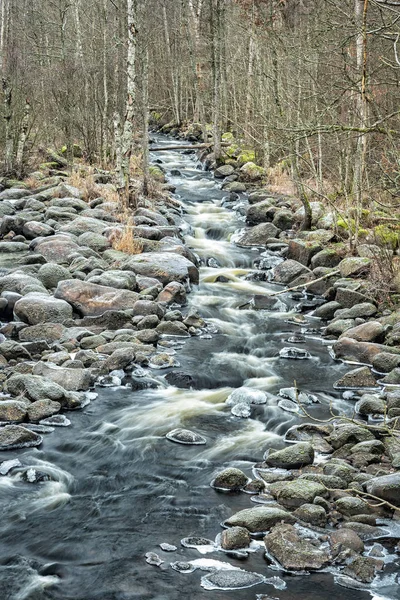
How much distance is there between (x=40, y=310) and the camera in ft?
32.3

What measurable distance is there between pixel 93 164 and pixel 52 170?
1.62 meters

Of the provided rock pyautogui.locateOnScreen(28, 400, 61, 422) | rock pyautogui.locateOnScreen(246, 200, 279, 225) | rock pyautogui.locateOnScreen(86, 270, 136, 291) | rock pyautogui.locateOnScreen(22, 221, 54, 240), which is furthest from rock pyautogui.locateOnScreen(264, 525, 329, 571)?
rock pyautogui.locateOnScreen(246, 200, 279, 225)

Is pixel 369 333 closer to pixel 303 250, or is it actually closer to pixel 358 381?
pixel 358 381

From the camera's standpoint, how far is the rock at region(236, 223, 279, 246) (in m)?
16.1

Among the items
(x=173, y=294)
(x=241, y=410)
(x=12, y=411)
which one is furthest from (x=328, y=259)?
(x=12, y=411)

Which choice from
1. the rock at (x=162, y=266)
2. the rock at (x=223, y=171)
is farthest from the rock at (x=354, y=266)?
the rock at (x=223, y=171)

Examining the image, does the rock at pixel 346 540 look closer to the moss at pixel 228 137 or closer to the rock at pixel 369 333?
the rock at pixel 369 333

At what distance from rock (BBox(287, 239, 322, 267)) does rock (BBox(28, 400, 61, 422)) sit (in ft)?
25.9

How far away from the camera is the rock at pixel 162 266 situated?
1207cm

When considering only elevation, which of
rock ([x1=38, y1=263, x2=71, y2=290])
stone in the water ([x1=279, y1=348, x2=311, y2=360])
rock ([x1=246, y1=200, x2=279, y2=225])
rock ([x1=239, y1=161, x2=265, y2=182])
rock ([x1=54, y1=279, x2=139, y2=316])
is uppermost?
rock ([x1=239, y1=161, x2=265, y2=182])

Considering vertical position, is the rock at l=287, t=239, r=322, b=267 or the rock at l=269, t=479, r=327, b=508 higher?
the rock at l=287, t=239, r=322, b=267

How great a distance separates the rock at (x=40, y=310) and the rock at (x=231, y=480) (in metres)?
4.87

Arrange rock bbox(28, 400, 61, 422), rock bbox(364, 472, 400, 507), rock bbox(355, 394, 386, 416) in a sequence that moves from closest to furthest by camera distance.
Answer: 1. rock bbox(364, 472, 400, 507)
2. rock bbox(28, 400, 61, 422)
3. rock bbox(355, 394, 386, 416)

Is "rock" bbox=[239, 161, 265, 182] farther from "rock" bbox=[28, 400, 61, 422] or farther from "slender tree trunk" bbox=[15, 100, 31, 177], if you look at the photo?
"rock" bbox=[28, 400, 61, 422]
